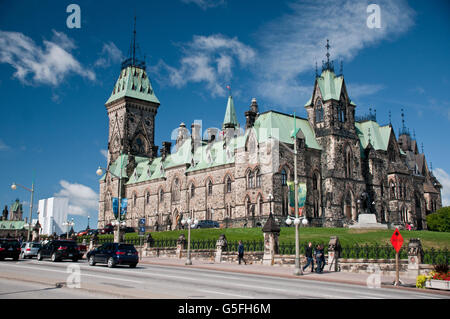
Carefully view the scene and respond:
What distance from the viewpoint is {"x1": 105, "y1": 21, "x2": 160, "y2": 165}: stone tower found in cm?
9762

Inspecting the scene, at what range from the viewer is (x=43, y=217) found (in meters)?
154

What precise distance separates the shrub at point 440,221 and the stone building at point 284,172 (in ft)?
7.55

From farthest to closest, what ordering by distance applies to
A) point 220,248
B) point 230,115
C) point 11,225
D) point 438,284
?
point 11,225, point 230,115, point 220,248, point 438,284

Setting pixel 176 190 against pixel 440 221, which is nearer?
pixel 176 190

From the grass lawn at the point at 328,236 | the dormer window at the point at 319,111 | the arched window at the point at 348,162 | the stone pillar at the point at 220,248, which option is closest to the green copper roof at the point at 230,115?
the dormer window at the point at 319,111

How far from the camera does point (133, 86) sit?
101 metres

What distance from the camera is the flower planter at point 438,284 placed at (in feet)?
66.8

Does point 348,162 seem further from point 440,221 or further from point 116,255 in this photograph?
point 116,255

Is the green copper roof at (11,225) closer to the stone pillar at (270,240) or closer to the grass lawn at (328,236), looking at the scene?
the grass lawn at (328,236)

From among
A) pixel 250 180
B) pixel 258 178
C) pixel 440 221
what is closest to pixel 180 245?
pixel 258 178

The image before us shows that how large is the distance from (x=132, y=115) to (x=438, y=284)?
84.6m

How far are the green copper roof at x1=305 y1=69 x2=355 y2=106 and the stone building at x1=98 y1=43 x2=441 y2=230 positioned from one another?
14 centimetres
